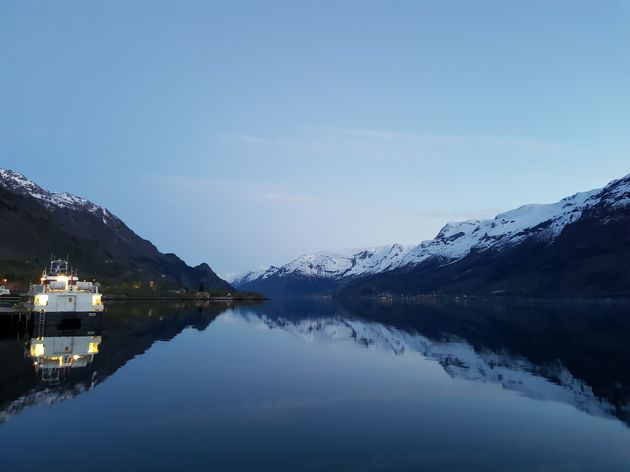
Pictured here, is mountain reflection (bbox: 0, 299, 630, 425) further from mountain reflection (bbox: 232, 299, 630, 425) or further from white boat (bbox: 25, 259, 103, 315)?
white boat (bbox: 25, 259, 103, 315)

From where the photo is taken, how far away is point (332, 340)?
94125 millimetres

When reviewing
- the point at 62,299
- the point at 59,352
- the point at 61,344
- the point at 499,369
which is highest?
the point at 62,299

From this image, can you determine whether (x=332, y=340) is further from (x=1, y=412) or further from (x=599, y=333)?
(x=1, y=412)

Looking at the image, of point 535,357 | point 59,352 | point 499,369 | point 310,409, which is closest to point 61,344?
point 59,352

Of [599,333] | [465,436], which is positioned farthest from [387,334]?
[465,436]

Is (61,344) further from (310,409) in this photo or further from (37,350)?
(310,409)

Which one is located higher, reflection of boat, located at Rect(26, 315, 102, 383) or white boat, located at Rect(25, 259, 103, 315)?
white boat, located at Rect(25, 259, 103, 315)

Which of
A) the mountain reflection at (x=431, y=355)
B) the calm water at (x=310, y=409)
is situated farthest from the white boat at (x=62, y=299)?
the calm water at (x=310, y=409)

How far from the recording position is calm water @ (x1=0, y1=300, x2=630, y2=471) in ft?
85.5

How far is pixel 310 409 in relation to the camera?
36875 mm

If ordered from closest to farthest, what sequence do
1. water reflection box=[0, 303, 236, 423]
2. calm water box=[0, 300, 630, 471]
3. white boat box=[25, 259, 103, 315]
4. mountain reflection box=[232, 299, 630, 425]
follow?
1. calm water box=[0, 300, 630, 471]
2. water reflection box=[0, 303, 236, 423]
3. mountain reflection box=[232, 299, 630, 425]
4. white boat box=[25, 259, 103, 315]

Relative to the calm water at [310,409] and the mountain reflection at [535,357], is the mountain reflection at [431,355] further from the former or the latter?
the calm water at [310,409]

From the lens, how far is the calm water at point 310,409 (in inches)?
1026

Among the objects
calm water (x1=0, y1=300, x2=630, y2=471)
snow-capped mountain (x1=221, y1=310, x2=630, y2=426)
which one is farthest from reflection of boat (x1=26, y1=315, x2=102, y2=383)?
snow-capped mountain (x1=221, y1=310, x2=630, y2=426)
